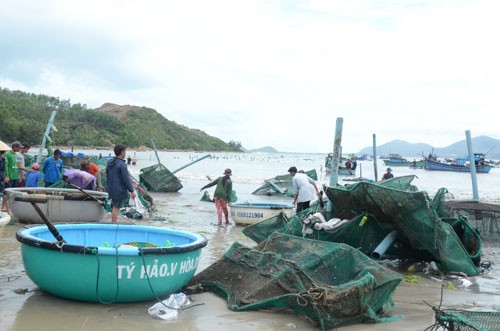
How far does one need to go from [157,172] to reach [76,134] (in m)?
86.5

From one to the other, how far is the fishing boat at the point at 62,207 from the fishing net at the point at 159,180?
43.4 feet

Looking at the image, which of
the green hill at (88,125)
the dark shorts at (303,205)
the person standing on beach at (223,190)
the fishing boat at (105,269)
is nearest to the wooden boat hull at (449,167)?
the green hill at (88,125)

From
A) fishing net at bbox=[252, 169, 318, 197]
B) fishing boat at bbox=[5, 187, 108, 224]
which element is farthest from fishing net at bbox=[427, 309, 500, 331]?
fishing net at bbox=[252, 169, 318, 197]

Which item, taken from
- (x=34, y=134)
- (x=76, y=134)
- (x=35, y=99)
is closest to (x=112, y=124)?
(x=76, y=134)

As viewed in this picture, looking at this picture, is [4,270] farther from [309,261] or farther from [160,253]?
[309,261]

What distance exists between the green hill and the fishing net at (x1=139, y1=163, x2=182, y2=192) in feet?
121

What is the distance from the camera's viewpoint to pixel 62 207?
10250mm

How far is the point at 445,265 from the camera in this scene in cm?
818

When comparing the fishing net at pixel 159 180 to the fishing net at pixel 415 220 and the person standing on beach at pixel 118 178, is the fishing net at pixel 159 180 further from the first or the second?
the fishing net at pixel 415 220

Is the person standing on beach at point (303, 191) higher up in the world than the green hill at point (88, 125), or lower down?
lower down

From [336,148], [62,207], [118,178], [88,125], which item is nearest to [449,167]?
[336,148]

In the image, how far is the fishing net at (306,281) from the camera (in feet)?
17.1

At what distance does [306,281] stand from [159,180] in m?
19.2

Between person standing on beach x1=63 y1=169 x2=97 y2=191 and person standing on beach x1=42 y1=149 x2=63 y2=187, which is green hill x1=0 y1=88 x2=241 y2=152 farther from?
person standing on beach x1=63 y1=169 x2=97 y2=191
